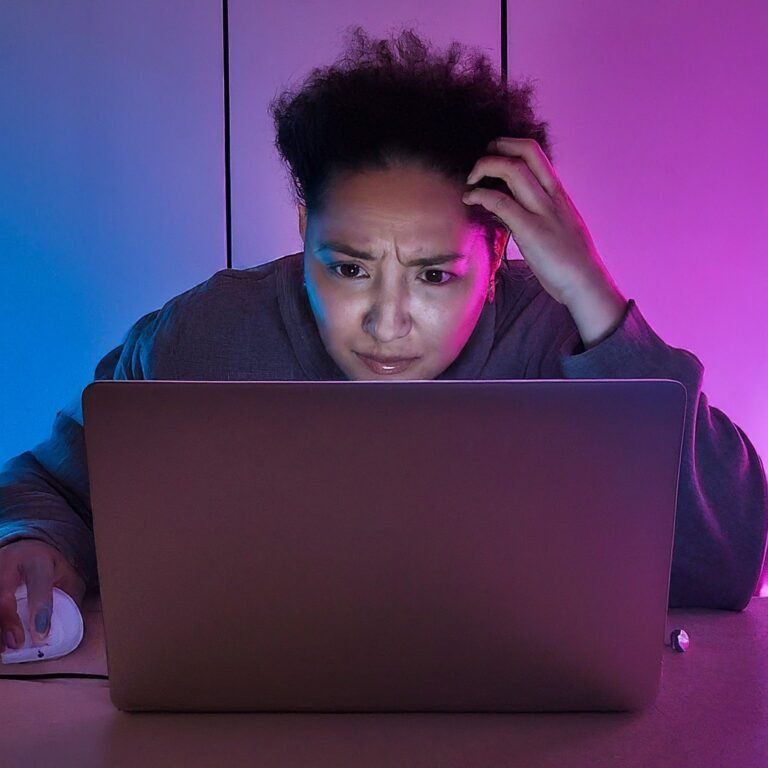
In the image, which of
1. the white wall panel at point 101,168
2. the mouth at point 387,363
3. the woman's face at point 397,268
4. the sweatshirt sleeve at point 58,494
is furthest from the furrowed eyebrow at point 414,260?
the white wall panel at point 101,168

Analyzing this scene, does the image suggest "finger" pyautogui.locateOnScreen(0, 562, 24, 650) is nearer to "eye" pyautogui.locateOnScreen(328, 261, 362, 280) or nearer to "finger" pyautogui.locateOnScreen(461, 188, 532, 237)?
"eye" pyautogui.locateOnScreen(328, 261, 362, 280)

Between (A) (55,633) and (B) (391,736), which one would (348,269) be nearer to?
(A) (55,633)

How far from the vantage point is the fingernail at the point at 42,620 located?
915mm

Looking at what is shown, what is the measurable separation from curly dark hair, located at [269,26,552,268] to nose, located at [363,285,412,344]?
140mm

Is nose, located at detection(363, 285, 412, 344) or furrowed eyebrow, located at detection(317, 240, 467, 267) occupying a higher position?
furrowed eyebrow, located at detection(317, 240, 467, 267)

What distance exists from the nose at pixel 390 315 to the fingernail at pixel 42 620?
1.75 feet

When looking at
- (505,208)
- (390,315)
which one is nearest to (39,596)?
(390,315)

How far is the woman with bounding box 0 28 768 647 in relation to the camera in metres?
1.14

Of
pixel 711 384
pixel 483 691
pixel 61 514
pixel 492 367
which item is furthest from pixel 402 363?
pixel 711 384

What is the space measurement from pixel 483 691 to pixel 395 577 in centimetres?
12

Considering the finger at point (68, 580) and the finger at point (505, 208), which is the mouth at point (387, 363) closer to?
the finger at point (505, 208)

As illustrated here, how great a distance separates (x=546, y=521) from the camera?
681 mm

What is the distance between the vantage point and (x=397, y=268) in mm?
1252

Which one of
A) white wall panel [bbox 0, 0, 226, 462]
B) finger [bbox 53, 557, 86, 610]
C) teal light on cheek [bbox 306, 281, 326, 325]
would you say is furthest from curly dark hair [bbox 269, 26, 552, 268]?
white wall panel [bbox 0, 0, 226, 462]
